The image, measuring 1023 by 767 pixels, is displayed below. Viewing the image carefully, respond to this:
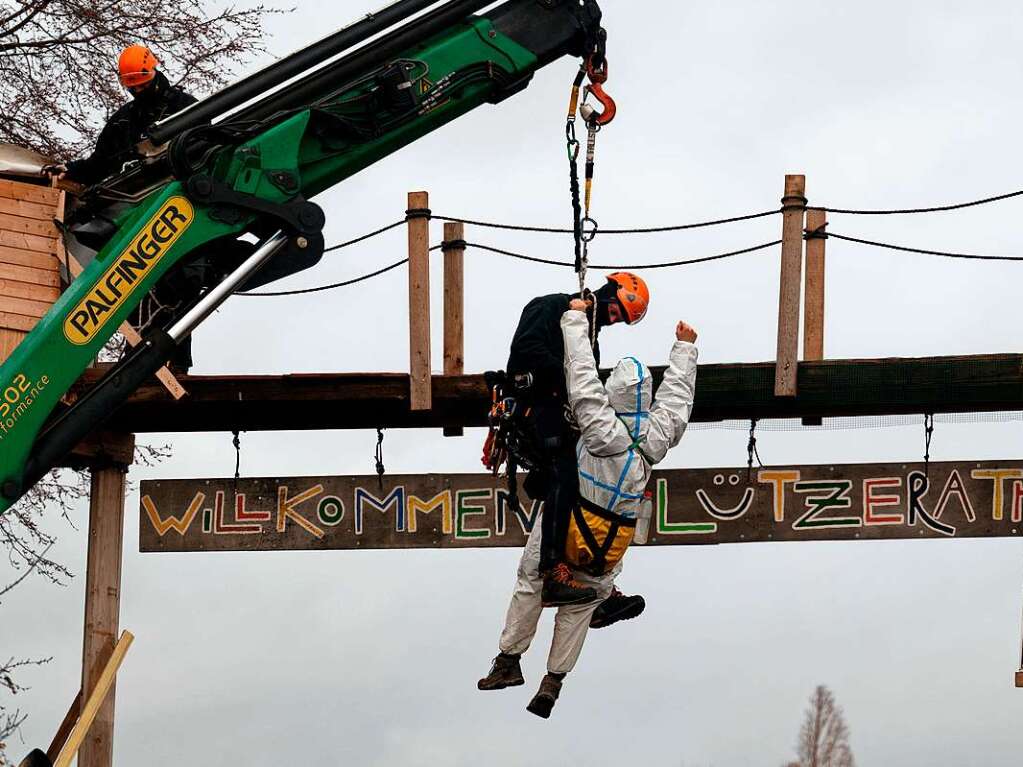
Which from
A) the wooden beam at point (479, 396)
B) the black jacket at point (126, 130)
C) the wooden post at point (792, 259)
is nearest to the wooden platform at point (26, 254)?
the black jacket at point (126, 130)

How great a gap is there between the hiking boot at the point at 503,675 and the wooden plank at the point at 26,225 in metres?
3.98

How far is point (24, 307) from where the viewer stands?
47.7 feet

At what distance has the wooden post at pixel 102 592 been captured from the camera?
17.8 m

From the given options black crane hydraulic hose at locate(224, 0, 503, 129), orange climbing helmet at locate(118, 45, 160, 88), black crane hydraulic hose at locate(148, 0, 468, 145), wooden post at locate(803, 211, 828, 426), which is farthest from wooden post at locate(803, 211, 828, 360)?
orange climbing helmet at locate(118, 45, 160, 88)

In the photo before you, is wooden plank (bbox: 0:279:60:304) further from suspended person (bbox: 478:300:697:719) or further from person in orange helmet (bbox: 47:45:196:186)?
suspended person (bbox: 478:300:697:719)

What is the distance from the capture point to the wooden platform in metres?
14.5

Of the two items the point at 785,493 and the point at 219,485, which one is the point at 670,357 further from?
the point at 219,485

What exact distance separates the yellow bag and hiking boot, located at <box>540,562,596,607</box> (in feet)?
0.28

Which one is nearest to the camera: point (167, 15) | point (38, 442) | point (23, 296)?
point (38, 442)

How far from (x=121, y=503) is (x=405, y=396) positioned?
2670 mm

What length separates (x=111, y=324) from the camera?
43.6 feet

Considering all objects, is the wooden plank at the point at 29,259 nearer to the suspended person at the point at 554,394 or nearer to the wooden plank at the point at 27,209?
the wooden plank at the point at 27,209

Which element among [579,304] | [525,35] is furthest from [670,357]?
[525,35]

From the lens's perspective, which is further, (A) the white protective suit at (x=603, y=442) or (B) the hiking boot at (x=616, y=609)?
(B) the hiking boot at (x=616, y=609)
